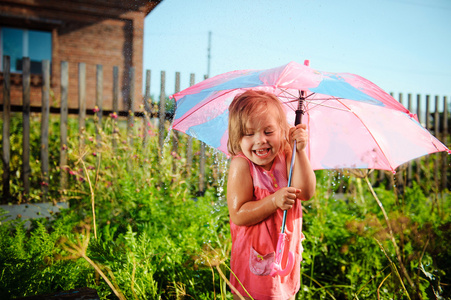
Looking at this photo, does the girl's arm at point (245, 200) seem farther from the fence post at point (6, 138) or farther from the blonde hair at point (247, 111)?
the fence post at point (6, 138)

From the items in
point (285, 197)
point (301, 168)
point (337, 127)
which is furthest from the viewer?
point (337, 127)

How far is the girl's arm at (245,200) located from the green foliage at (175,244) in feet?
0.65

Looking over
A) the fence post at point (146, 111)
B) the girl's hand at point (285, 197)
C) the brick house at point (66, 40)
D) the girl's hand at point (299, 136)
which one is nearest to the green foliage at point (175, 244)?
the fence post at point (146, 111)

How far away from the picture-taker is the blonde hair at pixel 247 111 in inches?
60.6

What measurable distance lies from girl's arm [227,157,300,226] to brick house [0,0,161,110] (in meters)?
9.65

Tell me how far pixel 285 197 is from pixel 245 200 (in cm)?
19

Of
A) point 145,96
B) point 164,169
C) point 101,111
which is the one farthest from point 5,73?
point 164,169

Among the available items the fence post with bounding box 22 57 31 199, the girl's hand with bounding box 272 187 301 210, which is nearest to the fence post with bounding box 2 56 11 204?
the fence post with bounding box 22 57 31 199

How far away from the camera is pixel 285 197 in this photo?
1.46 m

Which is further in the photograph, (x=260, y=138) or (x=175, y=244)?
(x=175, y=244)

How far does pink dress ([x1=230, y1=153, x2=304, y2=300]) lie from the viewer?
1567 mm

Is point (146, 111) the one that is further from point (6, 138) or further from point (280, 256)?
point (280, 256)

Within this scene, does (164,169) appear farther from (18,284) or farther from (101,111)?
(18,284)

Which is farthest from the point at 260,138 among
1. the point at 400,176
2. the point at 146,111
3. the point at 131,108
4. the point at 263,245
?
the point at 400,176
